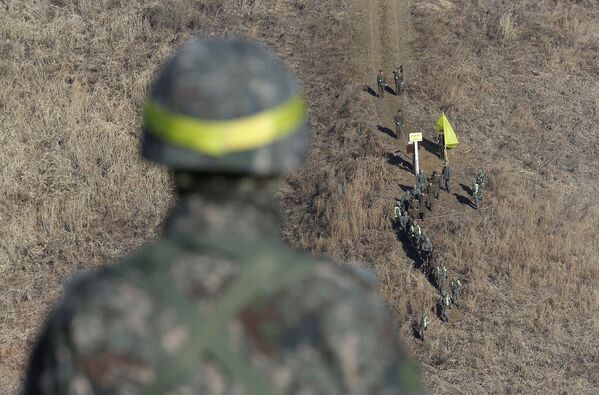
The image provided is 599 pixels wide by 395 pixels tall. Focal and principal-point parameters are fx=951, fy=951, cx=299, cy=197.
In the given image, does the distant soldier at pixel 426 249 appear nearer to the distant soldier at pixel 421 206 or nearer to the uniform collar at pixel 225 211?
the distant soldier at pixel 421 206

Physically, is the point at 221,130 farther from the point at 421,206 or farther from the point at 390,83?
the point at 390,83

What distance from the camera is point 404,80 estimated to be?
18.7 metres

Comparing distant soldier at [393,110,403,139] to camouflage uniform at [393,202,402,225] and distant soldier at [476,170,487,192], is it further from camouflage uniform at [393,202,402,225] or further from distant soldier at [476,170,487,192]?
camouflage uniform at [393,202,402,225]

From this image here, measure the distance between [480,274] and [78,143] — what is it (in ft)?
22.4

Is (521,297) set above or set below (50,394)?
below

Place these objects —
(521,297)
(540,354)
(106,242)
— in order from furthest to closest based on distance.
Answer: (106,242) → (521,297) → (540,354)

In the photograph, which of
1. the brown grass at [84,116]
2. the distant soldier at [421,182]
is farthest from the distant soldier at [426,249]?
the brown grass at [84,116]

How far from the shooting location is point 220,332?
4.30 feet

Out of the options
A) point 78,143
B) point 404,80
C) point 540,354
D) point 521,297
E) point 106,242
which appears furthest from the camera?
point 404,80

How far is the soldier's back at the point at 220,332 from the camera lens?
1314mm

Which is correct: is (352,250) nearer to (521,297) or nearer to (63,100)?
(521,297)

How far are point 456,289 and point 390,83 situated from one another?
254 inches

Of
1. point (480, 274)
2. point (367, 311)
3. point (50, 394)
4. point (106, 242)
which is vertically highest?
point (367, 311)

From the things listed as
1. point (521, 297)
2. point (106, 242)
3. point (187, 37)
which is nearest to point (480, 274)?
point (521, 297)
